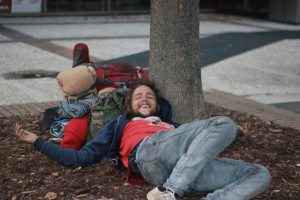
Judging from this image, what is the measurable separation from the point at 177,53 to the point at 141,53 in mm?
6371

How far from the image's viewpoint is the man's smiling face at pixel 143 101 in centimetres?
396

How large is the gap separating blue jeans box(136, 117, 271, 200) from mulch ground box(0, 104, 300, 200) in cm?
26

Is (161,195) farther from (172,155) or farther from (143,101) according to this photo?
(143,101)

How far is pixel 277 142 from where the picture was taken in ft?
16.6

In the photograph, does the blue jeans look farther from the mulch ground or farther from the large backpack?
the large backpack

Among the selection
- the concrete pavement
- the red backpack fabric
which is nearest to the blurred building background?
the concrete pavement

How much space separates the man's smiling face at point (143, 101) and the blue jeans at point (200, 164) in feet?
1.23

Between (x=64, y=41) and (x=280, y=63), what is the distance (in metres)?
4.76

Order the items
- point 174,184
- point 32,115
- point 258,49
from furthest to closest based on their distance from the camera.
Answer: point 258,49, point 32,115, point 174,184

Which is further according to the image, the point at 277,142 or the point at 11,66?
the point at 11,66

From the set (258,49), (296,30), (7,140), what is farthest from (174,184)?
(296,30)

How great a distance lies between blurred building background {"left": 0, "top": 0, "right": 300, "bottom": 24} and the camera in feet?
57.5

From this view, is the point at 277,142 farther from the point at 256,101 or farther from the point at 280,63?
the point at 280,63

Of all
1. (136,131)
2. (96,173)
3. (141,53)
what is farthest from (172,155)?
(141,53)
